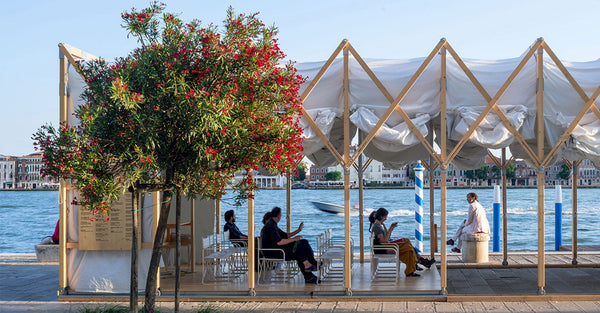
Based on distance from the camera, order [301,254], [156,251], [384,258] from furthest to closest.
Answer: [301,254], [384,258], [156,251]

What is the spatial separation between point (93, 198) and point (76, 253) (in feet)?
→ 13.0

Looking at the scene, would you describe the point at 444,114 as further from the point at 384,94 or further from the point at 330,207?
the point at 330,207

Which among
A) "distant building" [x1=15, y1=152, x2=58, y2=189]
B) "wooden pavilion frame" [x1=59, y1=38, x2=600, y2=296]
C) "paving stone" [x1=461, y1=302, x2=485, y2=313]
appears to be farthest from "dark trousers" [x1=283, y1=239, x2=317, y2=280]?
"distant building" [x1=15, y1=152, x2=58, y2=189]

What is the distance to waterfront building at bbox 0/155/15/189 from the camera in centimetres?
13259

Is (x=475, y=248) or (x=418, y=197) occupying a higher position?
(x=418, y=197)

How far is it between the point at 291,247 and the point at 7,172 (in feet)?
449

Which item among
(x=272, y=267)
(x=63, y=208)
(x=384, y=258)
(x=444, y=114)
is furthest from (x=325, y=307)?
(x=63, y=208)

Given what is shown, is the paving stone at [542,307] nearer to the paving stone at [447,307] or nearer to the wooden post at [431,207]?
the paving stone at [447,307]

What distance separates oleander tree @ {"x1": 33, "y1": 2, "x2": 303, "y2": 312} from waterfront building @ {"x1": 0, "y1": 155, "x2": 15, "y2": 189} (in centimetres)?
13373

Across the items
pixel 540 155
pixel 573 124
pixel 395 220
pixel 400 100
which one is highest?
pixel 400 100

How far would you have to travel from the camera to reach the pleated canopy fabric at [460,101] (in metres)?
10.1

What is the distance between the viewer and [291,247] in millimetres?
10992

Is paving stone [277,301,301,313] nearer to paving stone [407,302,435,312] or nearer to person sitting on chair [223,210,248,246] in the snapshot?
paving stone [407,302,435,312]

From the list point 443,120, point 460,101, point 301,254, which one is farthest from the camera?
point 301,254
